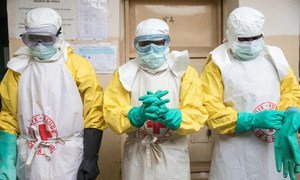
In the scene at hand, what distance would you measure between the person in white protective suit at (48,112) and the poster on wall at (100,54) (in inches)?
23.9

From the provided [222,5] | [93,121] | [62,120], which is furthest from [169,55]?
[222,5]

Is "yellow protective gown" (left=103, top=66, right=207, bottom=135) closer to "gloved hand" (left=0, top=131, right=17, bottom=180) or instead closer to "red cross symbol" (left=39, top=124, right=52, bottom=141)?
"red cross symbol" (left=39, top=124, right=52, bottom=141)

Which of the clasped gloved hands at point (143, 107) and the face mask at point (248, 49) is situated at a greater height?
the face mask at point (248, 49)

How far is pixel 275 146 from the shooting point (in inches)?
77.4

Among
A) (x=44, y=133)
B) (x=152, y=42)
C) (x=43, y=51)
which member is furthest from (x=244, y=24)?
(x=44, y=133)

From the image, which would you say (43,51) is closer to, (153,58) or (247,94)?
(153,58)

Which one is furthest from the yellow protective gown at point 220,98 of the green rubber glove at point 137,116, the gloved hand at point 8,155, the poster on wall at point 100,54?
the gloved hand at point 8,155

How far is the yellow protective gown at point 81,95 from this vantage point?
204 cm

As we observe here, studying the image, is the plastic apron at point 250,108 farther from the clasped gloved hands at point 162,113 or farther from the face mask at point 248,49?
the clasped gloved hands at point 162,113

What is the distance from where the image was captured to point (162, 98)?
6.49ft

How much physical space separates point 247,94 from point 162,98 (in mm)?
469

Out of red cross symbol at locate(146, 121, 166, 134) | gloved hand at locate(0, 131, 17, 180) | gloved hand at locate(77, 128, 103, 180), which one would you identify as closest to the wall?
red cross symbol at locate(146, 121, 166, 134)

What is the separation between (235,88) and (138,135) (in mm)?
581

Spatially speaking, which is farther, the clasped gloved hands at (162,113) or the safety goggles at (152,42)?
the safety goggles at (152,42)
